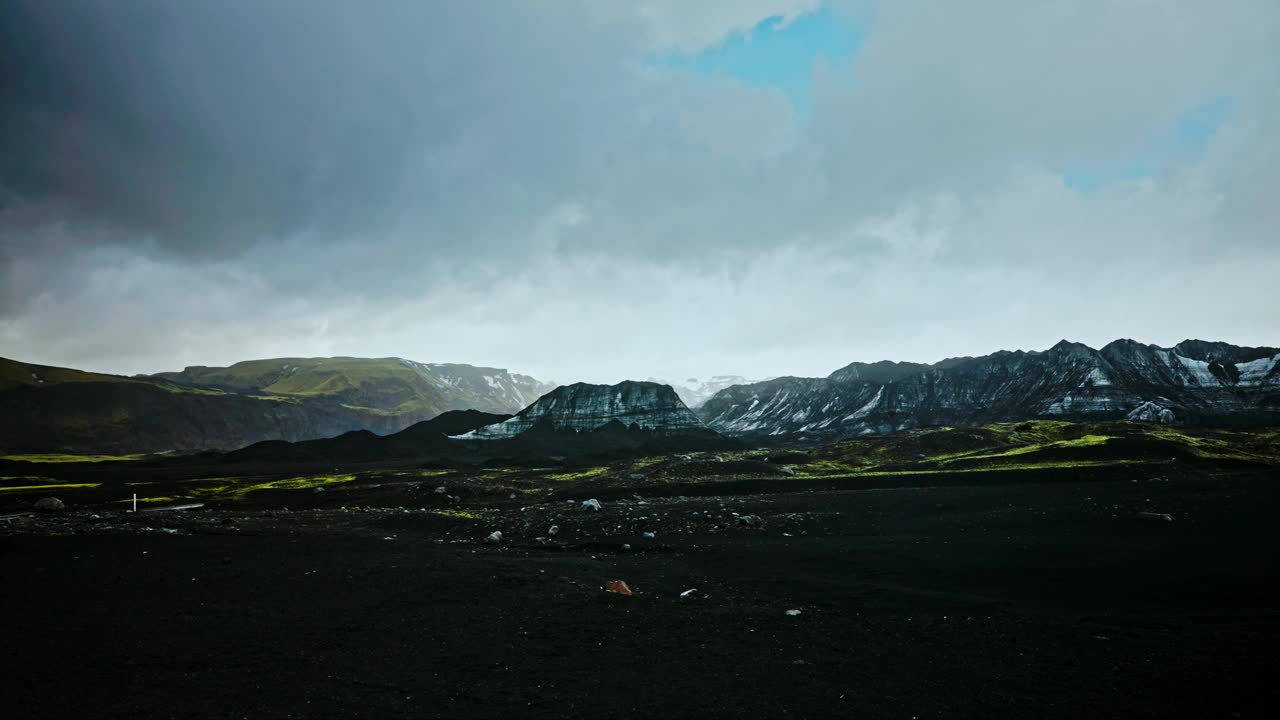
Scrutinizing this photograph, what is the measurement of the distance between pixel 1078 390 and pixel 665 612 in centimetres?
17208

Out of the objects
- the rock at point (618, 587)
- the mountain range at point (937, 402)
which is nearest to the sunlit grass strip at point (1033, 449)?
the rock at point (618, 587)

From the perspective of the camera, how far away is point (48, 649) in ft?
42.1

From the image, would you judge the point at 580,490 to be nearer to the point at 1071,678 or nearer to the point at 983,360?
the point at 1071,678

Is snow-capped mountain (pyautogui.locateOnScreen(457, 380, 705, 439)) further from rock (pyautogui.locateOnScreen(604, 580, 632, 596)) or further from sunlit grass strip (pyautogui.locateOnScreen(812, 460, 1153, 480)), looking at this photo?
rock (pyautogui.locateOnScreen(604, 580, 632, 596))

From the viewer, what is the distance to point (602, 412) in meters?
163

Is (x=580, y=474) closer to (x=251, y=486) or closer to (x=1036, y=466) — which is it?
(x=251, y=486)

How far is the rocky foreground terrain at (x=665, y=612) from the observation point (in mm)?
11320

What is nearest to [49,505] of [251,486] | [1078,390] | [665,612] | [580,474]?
[251,486]

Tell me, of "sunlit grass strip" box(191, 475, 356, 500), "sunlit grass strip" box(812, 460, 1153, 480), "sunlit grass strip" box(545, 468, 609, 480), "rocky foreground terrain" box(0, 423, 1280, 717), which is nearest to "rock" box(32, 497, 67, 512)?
"sunlit grass strip" box(191, 475, 356, 500)

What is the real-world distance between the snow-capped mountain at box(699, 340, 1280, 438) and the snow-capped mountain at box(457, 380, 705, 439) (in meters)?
45.3

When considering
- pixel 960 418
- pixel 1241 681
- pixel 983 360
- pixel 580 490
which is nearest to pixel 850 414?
pixel 960 418

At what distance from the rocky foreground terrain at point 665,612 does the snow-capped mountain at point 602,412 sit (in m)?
114

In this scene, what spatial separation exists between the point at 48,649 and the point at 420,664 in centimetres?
818

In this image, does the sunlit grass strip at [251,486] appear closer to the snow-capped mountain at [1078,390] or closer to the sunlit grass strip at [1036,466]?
the sunlit grass strip at [1036,466]
